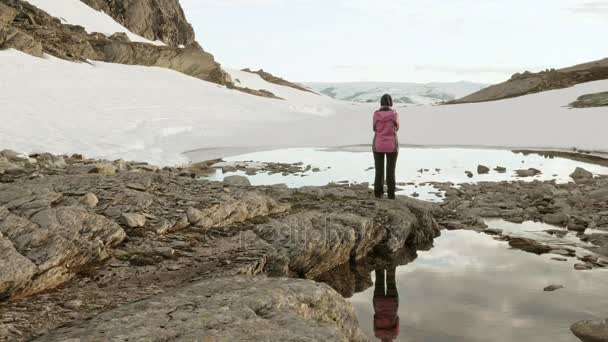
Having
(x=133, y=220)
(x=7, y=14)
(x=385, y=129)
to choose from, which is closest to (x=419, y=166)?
(x=385, y=129)

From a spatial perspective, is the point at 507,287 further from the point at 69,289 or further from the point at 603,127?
the point at 603,127

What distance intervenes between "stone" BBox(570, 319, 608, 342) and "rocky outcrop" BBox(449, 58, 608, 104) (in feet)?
186

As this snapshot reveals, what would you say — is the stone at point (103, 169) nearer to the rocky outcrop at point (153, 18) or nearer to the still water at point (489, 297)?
the still water at point (489, 297)

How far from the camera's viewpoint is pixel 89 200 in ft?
27.2

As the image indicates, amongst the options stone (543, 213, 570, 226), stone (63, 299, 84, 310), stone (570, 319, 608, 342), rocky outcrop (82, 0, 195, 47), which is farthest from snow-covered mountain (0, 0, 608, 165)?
rocky outcrop (82, 0, 195, 47)

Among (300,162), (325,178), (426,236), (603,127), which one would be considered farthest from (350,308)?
(603,127)

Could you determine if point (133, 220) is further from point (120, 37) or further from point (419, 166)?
point (120, 37)

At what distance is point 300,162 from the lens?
2177 centimetres

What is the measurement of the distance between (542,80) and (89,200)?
63.6 metres

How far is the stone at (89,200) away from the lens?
27.2 feet

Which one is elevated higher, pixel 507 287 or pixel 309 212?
pixel 309 212

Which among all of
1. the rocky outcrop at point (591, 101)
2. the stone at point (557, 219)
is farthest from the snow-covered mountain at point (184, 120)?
the stone at point (557, 219)

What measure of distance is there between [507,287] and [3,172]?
35.4ft

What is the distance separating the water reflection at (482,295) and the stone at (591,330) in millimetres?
105
